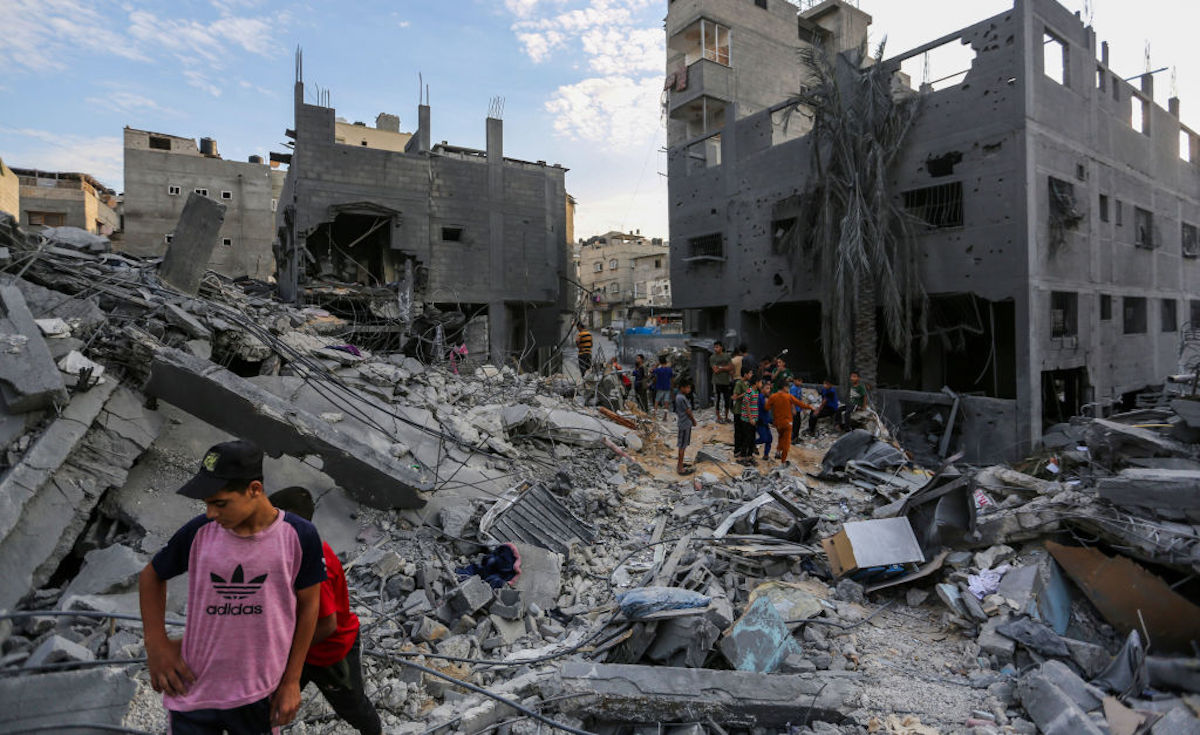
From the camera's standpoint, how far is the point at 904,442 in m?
16.4

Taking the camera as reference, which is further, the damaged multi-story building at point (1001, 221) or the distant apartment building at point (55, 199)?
the distant apartment building at point (55, 199)

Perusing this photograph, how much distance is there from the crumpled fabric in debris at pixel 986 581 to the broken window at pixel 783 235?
1417 cm

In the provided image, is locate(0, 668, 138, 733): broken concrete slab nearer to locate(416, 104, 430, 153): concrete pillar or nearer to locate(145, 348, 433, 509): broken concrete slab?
locate(145, 348, 433, 509): broken concrete slab

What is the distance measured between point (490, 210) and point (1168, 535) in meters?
20.7

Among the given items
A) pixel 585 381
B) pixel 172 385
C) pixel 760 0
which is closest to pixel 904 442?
pixel 585 381

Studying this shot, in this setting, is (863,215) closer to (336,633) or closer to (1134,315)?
(1134,315)

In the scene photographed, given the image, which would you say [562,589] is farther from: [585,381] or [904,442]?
[904,442]

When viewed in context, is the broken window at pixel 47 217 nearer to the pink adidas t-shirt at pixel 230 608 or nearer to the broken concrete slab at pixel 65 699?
the broken concrete slab at pixel 65 699

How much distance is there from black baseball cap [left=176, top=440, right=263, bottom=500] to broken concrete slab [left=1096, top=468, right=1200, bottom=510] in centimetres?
655

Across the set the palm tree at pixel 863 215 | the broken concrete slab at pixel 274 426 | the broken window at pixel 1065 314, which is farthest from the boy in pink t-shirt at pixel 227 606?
the broken window at pixel 1065 314

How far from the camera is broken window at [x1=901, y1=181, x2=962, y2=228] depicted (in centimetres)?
1536

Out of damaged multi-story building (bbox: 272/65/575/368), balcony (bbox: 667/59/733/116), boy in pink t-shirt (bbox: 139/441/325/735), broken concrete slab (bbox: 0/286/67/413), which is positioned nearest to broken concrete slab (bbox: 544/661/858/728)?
boy in pink t-shirt (bbox: 139/441/325/735)

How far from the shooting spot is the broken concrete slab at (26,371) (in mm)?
4746

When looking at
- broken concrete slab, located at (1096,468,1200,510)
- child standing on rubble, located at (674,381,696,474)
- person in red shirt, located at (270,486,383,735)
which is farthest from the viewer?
child standing on rubble, located at (674,381,696,474)
